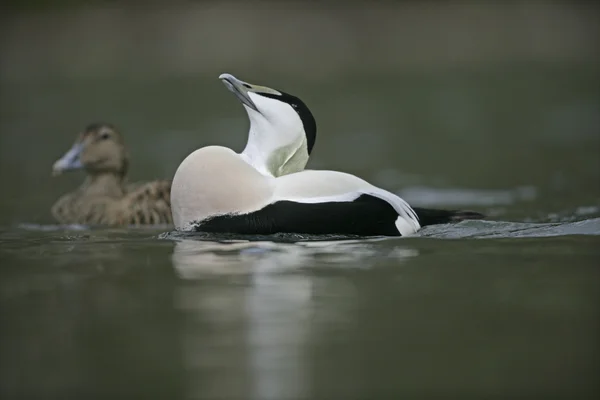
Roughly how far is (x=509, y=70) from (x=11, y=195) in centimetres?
903

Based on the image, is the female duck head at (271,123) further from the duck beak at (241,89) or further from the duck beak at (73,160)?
the duck beak at (73,160)

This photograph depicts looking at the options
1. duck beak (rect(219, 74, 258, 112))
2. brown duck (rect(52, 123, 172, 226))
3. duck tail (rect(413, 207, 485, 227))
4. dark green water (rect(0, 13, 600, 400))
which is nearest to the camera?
dark green water (rect(0, 13, 600, 400))

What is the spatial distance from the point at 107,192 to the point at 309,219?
11.5 ft

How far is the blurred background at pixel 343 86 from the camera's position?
39.3ft

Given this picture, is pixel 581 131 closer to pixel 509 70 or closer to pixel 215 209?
pixel 509 70

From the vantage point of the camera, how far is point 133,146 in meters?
14.0

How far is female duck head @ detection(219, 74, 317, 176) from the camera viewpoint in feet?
21.5

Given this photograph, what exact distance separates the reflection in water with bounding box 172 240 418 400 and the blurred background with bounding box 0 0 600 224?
3.33 m

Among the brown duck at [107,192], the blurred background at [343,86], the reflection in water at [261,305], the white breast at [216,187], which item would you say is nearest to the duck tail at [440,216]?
the reflection in water at [261,305]

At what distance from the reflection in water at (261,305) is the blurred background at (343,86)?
3.33 m

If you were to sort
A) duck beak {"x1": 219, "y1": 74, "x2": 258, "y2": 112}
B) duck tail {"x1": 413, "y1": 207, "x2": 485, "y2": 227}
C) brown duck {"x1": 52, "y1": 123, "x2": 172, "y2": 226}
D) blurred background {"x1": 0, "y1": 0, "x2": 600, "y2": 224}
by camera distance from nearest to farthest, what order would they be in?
duck beak {"x1": 219, "y1": 74, "x2": 258, "y2": 112}, duck tail {"x1": 413, "y1": 207, "x2": 485, "y2": 227}, brown duck {"x1": 52, "y1": 123, "x2": 172, "y2": 226}, blurred background {"x1": 0, "y1": 0, "x2": 600, "y2": 224}

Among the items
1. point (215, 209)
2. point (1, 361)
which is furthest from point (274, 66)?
point (1, 361)

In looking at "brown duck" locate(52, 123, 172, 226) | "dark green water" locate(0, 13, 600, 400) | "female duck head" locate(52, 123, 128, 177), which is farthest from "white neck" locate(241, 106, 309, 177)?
"female duck head" locate(52, 123, 128, 177)

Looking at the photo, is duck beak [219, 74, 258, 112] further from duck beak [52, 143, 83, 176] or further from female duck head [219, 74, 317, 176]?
duck beak [52, 143, 83, 176]
